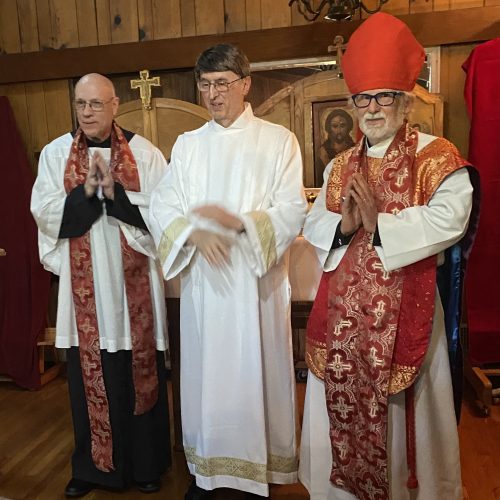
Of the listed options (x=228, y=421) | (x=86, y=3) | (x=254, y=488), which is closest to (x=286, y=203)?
(x=228, y=421)

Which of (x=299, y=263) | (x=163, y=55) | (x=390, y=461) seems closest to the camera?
(x=390, y=461)

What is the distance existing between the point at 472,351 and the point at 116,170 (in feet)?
7.25

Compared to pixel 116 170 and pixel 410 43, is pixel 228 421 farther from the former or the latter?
pixel 410 43

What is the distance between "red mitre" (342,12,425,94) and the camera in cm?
161

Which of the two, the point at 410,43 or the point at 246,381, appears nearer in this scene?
the point at 410,43

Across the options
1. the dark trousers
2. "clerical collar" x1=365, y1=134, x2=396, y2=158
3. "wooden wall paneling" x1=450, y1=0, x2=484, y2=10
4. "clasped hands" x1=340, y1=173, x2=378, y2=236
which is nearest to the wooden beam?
"wooden wall paneling" x1=450, y1=0, x2=484, y2=10

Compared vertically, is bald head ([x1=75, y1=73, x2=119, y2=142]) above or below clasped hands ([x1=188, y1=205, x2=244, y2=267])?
above

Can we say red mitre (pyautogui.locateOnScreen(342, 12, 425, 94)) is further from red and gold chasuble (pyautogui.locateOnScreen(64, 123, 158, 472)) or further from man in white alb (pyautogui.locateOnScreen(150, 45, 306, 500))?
red and gold chasuble (pyautogui.locateOnScreen(64, 123, 158, 472))

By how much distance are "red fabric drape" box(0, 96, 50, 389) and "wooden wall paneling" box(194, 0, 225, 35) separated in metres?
1.32

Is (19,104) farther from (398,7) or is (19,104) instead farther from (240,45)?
(398,7)

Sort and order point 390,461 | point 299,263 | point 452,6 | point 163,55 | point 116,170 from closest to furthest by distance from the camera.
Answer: point 390,461 → point 116,170 → point 299,263 → point 452,6 → point 163,55

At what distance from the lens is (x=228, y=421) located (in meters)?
2.03

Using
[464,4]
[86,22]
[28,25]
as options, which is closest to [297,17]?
[464,4]

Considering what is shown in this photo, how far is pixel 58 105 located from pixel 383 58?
256 centimetres
